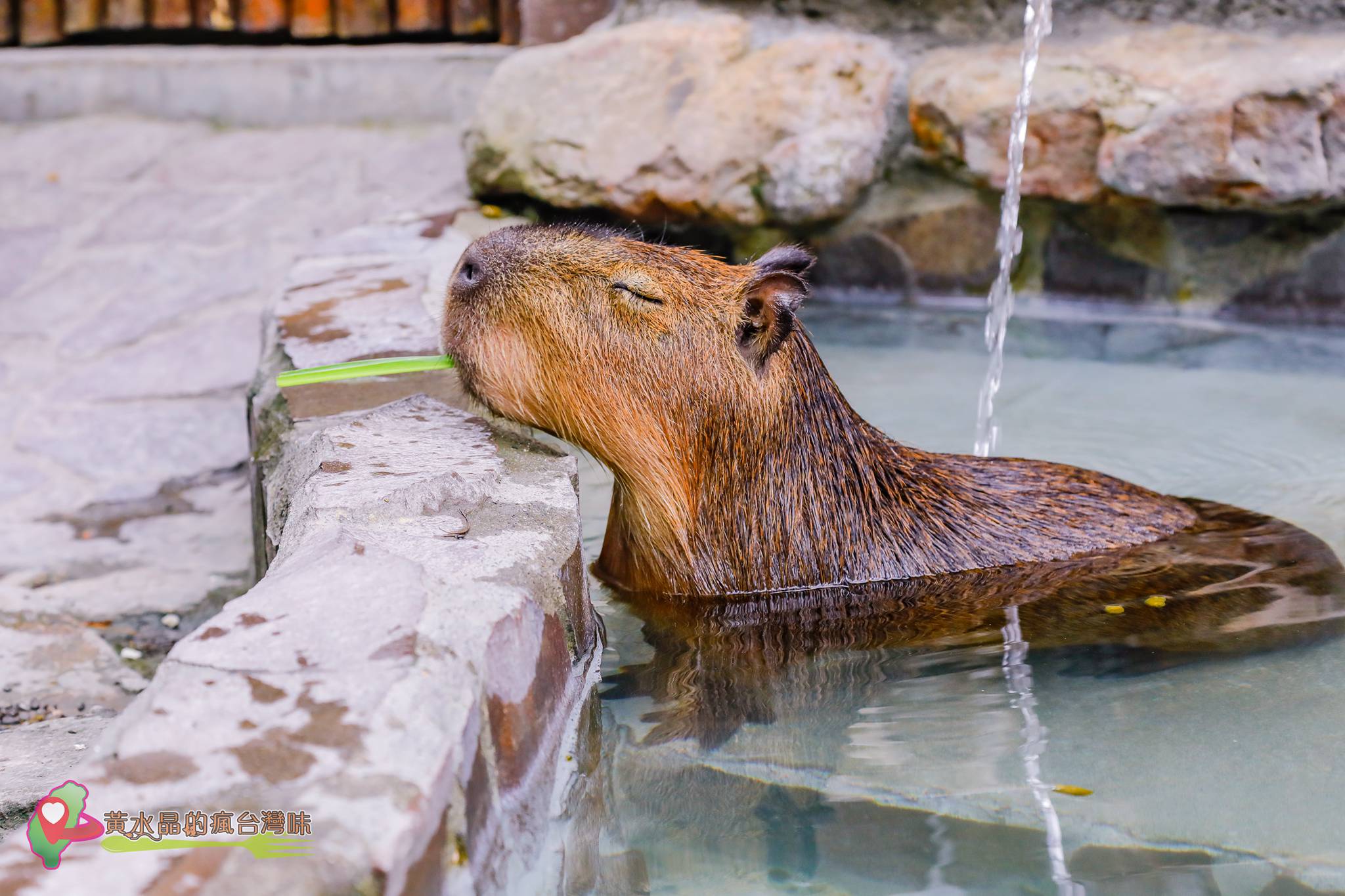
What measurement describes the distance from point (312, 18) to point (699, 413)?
472 cm

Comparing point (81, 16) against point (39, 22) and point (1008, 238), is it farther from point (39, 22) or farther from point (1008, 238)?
point (1008, 238)

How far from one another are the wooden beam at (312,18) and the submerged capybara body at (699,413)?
4303mm

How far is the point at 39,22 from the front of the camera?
647cm

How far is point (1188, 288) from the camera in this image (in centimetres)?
459

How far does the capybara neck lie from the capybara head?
7 centimetres

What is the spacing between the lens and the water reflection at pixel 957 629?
2.33 meters

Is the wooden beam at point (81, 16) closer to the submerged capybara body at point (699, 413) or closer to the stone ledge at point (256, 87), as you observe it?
the stone ledge at point (256, 87)

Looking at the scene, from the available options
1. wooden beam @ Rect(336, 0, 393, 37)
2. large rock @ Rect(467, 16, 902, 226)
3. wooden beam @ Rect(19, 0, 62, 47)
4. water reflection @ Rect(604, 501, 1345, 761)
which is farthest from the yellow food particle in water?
wooden beam @ Rect(19, 0, 62, 47)

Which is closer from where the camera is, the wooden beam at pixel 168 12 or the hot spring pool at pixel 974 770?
the hot spring pool at pixel 974 770

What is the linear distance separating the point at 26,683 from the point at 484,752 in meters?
1.62

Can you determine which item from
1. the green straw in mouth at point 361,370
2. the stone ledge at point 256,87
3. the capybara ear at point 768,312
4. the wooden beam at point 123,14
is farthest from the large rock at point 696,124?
the wooden beam at point 123,14

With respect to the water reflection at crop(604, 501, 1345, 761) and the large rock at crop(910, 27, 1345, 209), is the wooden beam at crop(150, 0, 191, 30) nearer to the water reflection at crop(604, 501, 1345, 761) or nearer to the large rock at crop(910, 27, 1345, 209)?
the large rock at crop(910, 27, 1345, 209)

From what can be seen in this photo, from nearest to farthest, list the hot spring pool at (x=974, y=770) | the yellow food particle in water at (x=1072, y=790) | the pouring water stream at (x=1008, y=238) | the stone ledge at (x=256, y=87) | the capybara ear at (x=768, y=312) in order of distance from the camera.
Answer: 1. the hot spring pool at (x=974, y=770)
2. the yellow food particle in water at (x=1072, y=790)
3. the capybara ear at (x=768, y=312)
4. the pouring water stream at (x=1008, y=238)
5. the stone ledge at (x=256, y=87)

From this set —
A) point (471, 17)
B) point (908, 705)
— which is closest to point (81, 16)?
point (471, 17)
